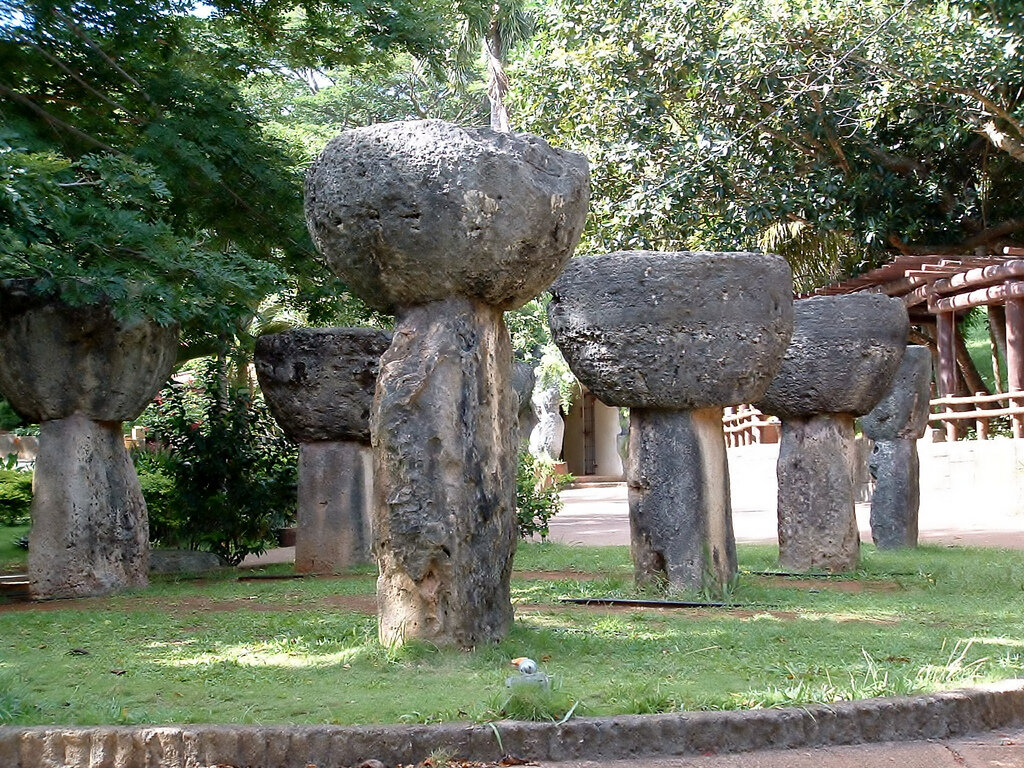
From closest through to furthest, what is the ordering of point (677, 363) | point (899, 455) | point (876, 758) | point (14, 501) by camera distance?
point (876, 758) < point (677, 363) < point (899, 455) < point (14, 501)

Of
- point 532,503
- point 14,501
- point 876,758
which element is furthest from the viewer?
point 14,501

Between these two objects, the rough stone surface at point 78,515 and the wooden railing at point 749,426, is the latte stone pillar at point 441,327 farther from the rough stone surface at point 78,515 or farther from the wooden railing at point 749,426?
the wooden railing at point 749,426

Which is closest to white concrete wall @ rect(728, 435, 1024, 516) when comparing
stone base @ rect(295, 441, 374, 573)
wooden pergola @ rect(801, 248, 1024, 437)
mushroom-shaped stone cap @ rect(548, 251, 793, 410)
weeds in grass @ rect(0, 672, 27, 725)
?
wooden pergola @ rect(801, 248, 1024, 437)

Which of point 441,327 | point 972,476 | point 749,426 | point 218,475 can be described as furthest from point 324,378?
point 749,426

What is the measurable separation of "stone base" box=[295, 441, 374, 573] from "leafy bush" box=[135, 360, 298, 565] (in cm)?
134

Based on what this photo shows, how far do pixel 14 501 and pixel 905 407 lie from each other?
33.3 feet

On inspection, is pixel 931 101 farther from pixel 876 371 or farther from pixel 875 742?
pixel 875 742

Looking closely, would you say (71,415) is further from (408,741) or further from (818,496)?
(408,741)

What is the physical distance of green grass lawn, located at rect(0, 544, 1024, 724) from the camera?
4.39 m

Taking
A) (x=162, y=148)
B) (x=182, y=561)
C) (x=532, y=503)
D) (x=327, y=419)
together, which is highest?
(x=162, y=148)

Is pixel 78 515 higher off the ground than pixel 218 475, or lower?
lower

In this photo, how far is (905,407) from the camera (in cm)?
1209

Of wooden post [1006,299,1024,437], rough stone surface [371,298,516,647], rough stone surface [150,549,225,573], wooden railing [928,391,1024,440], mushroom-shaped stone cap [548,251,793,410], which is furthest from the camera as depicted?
wooden post [1006,299,1024,437]

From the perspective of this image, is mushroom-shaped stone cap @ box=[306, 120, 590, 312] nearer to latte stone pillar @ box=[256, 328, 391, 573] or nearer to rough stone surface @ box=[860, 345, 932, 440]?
latte stone pillar @ box=[256, 328, 391, 573]
